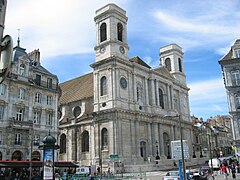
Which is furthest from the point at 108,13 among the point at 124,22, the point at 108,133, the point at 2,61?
the point at 2,61

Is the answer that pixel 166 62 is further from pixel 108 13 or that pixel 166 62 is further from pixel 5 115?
pixel 5 115

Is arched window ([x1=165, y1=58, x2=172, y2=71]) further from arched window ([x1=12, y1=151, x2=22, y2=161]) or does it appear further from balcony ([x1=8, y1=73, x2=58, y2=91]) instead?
arched window ([x1=12, y1=151, x2=22, y2=161])

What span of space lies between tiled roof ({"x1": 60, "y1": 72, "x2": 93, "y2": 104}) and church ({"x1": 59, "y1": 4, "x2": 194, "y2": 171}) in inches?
11.3

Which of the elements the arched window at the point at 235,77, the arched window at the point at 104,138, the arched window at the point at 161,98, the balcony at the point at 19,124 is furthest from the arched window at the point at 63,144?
the arched window at the point at 235,77

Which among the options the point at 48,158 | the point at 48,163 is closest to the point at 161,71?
the point at 48,158

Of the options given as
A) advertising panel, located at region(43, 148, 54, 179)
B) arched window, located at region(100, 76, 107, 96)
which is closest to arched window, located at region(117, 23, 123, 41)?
arched window, located at region(100, 76, 107, 96)

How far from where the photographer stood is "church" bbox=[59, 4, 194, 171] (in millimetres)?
39938

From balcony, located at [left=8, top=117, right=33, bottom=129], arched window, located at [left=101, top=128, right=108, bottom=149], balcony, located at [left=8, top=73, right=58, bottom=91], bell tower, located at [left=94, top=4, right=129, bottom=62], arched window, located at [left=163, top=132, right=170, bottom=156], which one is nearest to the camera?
balcony, located at [left=8, top=117, right=33, bottom=129]

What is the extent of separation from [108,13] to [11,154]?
27.4m

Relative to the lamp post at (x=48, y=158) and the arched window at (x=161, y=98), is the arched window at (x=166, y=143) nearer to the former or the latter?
the arched window at (x=161, y=98)

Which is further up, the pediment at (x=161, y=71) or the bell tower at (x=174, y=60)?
the bell tower at (x=174, y=60)

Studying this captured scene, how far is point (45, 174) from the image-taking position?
49.3 ft

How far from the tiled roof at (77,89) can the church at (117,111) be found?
0.29m

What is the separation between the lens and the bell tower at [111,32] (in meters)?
43.6
